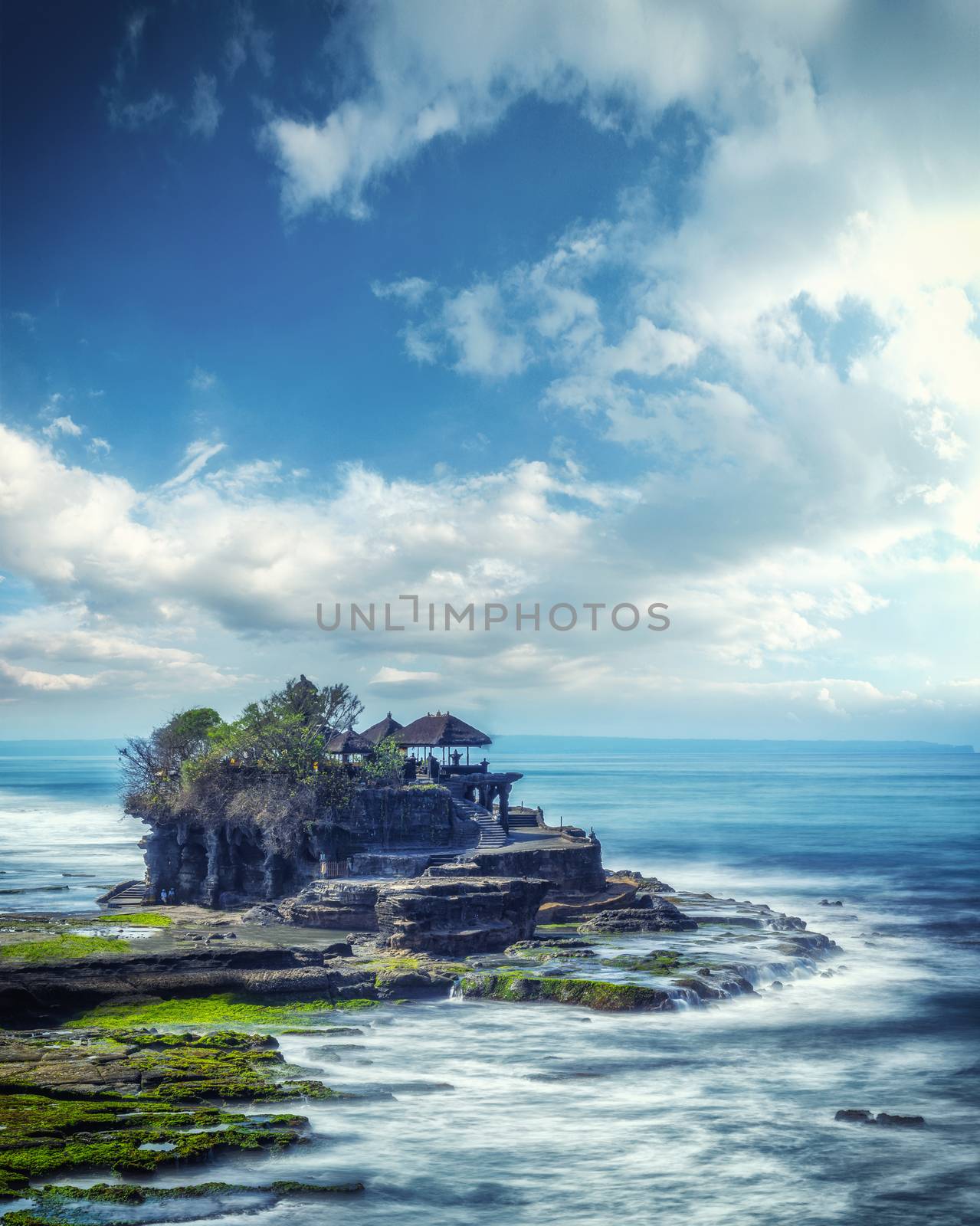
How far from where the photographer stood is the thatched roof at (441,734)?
182 ft

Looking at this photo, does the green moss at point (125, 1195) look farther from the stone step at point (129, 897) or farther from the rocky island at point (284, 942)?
the stone step at point (129, 897)

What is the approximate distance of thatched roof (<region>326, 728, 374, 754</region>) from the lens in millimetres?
52688

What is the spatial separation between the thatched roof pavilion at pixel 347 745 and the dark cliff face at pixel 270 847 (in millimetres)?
6053

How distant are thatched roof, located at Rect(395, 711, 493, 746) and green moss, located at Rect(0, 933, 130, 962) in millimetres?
22494

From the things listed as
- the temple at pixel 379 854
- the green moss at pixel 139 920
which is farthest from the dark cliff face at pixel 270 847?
the green moss at pixel 139 920

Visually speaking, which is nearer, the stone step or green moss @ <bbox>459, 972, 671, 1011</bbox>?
green moss @ <bbox>459, 972, 671, 1011</bbox>

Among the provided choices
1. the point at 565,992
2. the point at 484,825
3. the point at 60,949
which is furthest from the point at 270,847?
the point at 565,992

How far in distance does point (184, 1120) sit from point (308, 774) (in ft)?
93.8

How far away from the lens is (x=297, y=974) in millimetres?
30719

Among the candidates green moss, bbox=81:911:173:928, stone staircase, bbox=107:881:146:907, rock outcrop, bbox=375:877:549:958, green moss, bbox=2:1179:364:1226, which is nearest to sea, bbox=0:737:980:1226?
green moss, bbox=2:1179:364:1226

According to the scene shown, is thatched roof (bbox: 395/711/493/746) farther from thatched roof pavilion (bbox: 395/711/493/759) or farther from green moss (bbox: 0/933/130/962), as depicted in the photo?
green moss (bbox: 0/933/130/962)

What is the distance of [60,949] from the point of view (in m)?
32.4

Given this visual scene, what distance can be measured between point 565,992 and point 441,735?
2505cm

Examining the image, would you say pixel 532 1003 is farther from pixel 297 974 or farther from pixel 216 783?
pixel 216 783
